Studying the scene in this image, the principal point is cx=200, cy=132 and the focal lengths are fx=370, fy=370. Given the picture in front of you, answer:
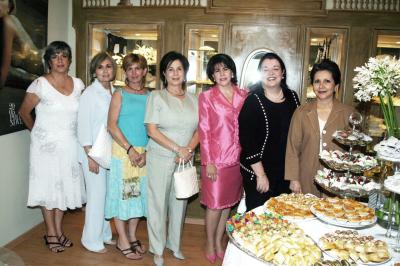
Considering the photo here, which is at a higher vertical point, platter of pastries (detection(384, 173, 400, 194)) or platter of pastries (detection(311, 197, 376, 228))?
platter of pastries (detection(384, 173, 400, 194))

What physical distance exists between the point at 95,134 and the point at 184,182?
32.2 inches

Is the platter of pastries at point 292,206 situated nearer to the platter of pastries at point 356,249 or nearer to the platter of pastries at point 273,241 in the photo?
the platter of pastries at point 273,241

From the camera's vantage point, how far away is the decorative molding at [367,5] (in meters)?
3.39

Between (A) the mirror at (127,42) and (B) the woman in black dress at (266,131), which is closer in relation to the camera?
(B) the woman in black dress at (266,131)

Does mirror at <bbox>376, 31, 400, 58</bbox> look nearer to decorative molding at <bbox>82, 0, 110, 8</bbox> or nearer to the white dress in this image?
decorative molding at <bbox>82, 0, 110, 8</bbox>

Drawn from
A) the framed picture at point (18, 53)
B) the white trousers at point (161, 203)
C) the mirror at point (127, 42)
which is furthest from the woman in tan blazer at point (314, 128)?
the framed picture at point (18, 53)

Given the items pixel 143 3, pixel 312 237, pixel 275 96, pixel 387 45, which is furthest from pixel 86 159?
pixel 387 45

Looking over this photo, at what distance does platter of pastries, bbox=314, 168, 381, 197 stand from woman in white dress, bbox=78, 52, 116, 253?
1.72m

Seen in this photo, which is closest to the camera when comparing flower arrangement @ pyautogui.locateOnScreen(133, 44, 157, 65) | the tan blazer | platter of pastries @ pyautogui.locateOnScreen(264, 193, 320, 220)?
platter of pastries @ pyautogui.locateOnScreen(264, 193, 320, 220)

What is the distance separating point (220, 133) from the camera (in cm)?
269

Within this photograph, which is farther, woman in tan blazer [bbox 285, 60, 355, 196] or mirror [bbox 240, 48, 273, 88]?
mirror [bbox 240, 48, 273, 88]

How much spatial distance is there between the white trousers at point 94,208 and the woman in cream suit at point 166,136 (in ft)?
1.48

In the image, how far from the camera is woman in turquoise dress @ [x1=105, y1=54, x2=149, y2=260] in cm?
274

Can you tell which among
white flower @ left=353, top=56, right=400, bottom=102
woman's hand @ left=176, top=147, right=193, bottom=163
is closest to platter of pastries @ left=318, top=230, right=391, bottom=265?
white flower @ left=353, top=56, right=400, bottom=102
